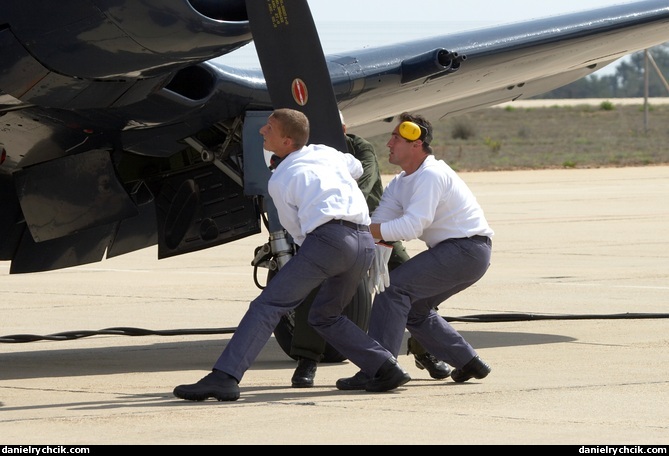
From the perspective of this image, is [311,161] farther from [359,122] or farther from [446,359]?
[359,122]

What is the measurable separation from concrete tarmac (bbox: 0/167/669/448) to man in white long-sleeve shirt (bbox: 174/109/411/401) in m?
0.20

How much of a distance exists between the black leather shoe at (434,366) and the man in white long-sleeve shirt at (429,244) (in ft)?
1.00

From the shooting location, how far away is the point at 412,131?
8.72 meters

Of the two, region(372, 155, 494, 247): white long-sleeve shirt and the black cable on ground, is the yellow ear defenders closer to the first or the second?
region(372, 155, 494, 247): white long-sleeve shirt

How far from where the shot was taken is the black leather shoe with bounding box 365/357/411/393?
27.5ft

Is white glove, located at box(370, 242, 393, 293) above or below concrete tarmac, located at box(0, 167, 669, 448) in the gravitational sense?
above

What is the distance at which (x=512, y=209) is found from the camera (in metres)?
27.0

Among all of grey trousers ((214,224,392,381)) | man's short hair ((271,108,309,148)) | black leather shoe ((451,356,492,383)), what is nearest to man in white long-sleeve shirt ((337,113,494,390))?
black leather shoe ((451,356,492,383))

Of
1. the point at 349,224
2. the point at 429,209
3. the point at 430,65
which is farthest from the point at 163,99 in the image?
the point at 430,65

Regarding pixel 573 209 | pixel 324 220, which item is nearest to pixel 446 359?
pixel 324 220

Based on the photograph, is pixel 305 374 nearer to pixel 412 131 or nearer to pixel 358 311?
pixel 358 311

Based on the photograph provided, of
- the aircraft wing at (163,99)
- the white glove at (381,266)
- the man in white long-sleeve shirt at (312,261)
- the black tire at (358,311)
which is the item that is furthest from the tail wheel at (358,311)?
the man in white long-sleeve shirt at (312,261)

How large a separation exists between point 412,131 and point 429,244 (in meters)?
0.71

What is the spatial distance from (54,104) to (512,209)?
727 inches
